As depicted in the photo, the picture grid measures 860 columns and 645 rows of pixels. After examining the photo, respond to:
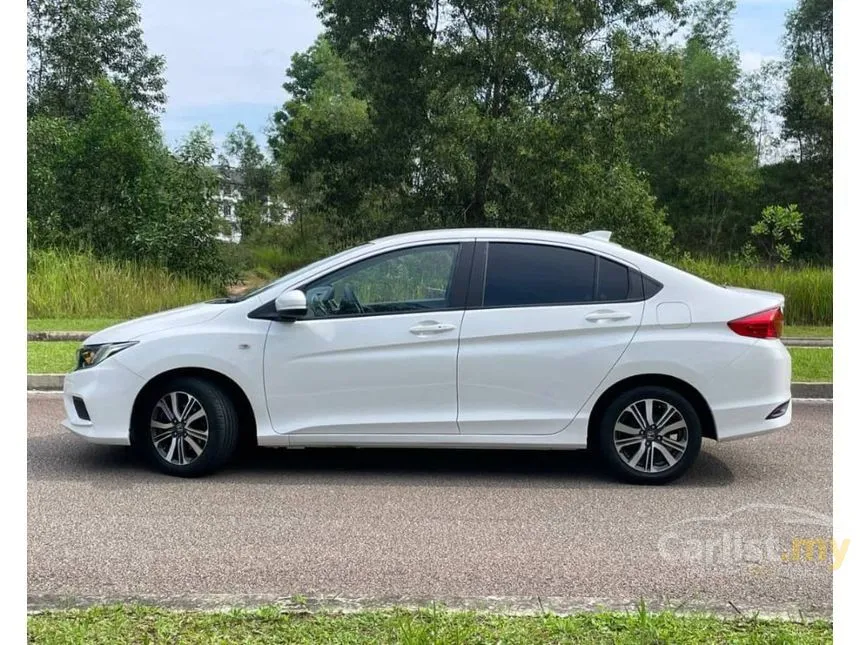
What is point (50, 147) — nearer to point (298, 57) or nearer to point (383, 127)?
point (383, 127)

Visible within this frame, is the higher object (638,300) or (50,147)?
(50,147)

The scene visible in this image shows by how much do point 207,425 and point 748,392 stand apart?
13.0 feet

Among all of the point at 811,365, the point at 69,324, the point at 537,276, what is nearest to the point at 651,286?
the point at 537,276

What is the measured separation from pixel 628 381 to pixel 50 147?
2340cm

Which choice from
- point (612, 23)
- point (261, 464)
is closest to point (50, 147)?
point (612, 23)

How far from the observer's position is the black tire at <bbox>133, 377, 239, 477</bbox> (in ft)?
21.0

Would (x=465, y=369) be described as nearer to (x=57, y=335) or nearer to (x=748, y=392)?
(x=748, y=392)

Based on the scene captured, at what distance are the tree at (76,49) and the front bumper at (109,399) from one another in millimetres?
37500

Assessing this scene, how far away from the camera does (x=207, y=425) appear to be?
6.44 metres

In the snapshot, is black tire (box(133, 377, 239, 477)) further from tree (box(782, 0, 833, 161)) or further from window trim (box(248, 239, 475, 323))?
tree (box(782, 0, 833, 161))

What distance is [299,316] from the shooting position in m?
6.43

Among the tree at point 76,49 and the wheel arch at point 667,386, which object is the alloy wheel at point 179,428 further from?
the tree at point 76,49

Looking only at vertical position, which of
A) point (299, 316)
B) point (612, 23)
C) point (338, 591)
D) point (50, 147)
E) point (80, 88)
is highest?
point (80, 88)

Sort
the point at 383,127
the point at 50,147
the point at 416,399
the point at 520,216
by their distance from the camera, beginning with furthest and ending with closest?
1. the point at 50,147
2. the point at 383,127
3. the point at 520,216
4. the point at 416,399
